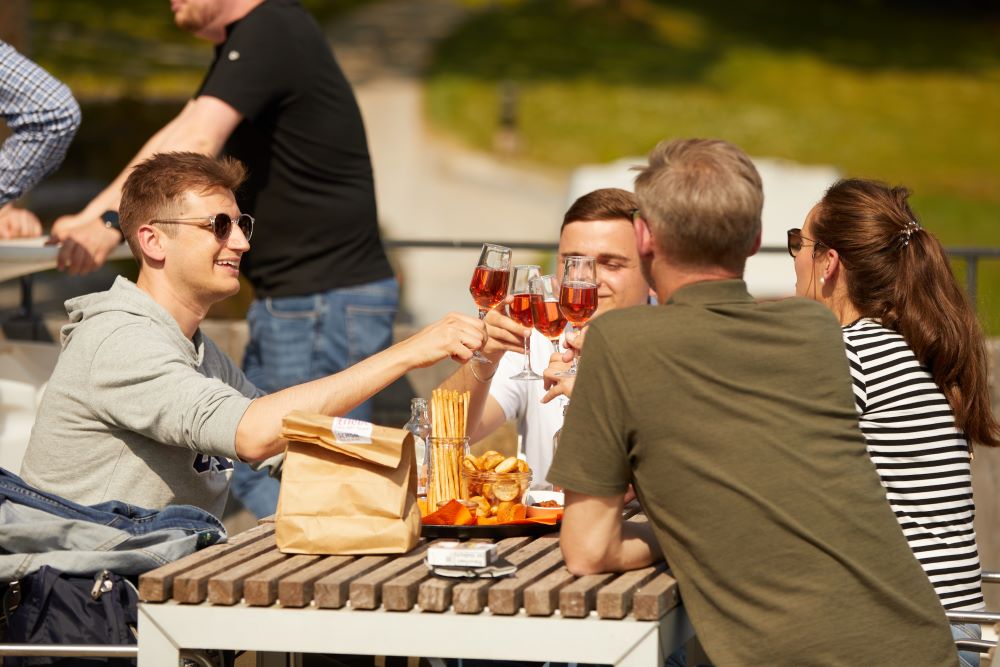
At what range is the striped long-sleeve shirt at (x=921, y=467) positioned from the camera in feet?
11.0

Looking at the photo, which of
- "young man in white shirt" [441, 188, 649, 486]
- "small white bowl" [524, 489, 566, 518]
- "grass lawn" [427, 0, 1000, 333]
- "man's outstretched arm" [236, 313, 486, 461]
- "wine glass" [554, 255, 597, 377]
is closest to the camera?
"man's outstretched arm" [236, 313, 486, 461]

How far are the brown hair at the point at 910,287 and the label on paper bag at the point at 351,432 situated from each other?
4.61 feet

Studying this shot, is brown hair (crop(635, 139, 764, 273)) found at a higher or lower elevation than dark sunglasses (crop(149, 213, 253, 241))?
higher

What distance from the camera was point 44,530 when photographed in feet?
10.1

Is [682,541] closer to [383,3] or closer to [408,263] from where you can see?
[408,263]

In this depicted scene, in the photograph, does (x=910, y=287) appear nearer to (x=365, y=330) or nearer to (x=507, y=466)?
(x=507, y=466)

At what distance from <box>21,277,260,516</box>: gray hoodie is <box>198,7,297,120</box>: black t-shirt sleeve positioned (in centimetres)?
157

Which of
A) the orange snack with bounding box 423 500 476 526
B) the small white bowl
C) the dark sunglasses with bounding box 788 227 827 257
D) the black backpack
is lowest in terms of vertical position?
the black backpack

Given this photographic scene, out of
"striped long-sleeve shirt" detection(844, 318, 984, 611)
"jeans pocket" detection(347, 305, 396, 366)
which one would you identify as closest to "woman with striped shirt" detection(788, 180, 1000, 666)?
"striped long-sleeve shirt" detection(844, 318, 984, 611)

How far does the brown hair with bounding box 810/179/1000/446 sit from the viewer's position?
3.47m

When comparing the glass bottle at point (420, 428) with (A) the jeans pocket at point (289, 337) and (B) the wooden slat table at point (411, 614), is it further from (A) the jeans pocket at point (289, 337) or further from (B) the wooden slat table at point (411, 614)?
(A) the jeans pocket at point (289, 337)

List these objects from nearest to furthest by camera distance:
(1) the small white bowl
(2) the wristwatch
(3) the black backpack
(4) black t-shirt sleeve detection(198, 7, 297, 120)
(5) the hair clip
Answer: (3) the black backpack
(1) the small white bowl
(5) the hair clip
(2) the wristwatch
(4) black t-shirt sleeve detection(198, 7, 297, 120)

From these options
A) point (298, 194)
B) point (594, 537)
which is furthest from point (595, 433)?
point (298, 194)

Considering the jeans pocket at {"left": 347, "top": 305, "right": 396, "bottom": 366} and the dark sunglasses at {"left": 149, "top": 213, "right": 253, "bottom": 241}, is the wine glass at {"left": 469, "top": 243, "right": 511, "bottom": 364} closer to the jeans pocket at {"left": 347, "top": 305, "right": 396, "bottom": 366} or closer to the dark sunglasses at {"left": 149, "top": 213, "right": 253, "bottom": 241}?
the dark sunglasses at {"left": 149, "top": 213, "right": 253, "bottom": 241}
